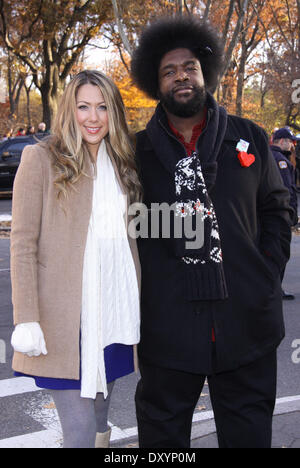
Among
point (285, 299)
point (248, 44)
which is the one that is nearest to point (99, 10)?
point (248, 44)

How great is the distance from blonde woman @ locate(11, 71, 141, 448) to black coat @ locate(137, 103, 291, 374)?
3.4 inches

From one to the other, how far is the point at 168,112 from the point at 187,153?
242mm

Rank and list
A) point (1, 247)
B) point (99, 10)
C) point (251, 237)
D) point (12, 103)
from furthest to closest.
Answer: point (12, 103) < point (99, 10) < point (1, 247) < point (251, 237)

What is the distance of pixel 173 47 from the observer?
2.90m

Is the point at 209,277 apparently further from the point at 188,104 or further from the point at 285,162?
the point at 285,162

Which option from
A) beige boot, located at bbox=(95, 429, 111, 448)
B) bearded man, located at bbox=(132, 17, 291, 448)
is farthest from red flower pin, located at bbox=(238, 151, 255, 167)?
beige boot, located at bbox=(95, 429, 111, 448)

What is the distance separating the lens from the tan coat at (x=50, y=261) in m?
2.47

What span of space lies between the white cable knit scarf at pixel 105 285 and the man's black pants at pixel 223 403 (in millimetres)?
229

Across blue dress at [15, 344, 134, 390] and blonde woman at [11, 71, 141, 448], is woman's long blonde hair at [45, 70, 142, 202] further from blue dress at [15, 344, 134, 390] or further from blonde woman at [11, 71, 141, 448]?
blue dress at [15, 344, 134, 390]

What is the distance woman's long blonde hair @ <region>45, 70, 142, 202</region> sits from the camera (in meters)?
2.54

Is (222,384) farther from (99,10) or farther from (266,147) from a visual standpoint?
(99,10)

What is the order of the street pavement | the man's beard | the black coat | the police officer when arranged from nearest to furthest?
the black coat → the man's beard → the street pavement → the police officer

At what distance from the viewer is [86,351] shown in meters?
2.52

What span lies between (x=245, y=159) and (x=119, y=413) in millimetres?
2188
